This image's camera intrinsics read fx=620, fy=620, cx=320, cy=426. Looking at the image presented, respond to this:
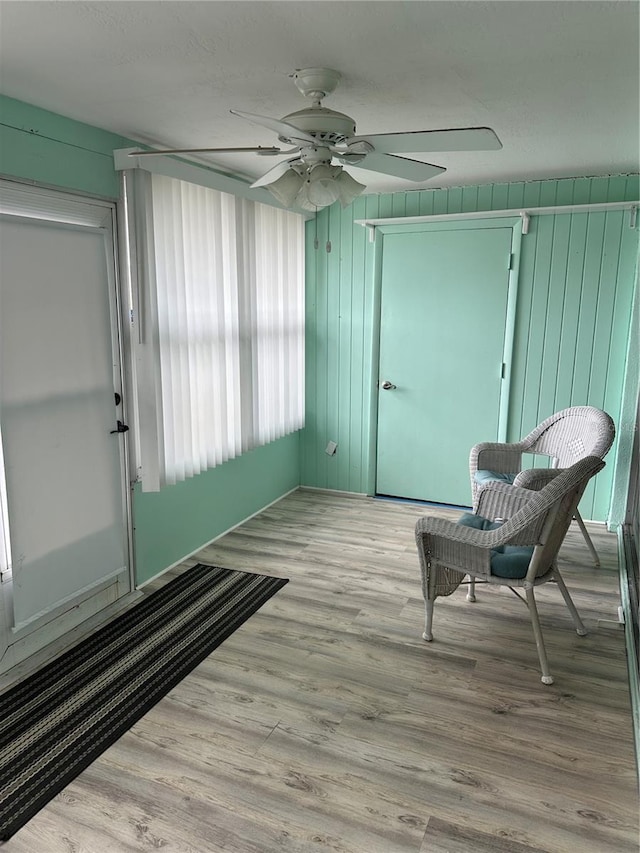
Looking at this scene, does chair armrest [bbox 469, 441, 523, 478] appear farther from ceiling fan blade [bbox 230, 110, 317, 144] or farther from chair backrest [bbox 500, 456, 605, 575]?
ceiling fan blade [bbox 230, 110, 317, 144]

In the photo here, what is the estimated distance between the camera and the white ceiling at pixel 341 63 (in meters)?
1.76

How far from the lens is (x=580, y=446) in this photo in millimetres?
3682

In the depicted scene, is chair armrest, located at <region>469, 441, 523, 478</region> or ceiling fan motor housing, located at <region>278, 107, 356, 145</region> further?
chair armrest, located at <region>469, 441, 523, 478</region>

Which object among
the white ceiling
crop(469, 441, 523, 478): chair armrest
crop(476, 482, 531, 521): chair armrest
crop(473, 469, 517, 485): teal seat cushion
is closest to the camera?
Result: the white ceiling

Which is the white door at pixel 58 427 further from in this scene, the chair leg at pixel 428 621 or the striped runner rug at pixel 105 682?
the chair leg at pixel 428 621

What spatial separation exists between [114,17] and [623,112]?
211 cm

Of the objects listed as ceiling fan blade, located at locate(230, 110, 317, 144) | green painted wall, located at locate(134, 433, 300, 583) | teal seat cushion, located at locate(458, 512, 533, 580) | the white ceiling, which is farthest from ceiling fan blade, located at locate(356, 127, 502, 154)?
green painted wall, located at locate(134, 433, 300, 583)

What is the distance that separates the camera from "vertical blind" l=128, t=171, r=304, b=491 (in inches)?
127

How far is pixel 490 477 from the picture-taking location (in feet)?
12.3

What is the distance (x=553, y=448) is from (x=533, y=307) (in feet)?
3.55

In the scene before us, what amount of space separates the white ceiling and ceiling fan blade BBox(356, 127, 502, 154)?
0.92 feet

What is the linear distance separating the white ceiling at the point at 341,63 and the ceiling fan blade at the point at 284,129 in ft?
0.90

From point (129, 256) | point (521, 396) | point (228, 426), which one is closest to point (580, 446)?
point (521, 396)

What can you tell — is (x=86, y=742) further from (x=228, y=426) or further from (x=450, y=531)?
(x=228, y=426)
